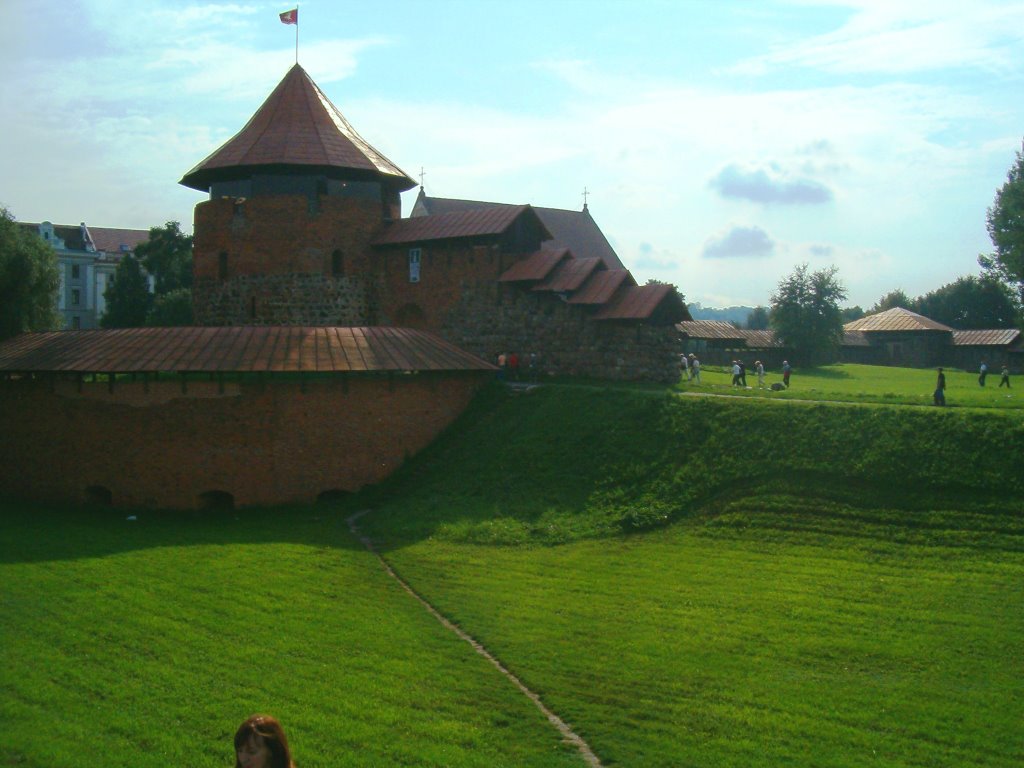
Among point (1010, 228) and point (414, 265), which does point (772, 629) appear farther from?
point (1010, 228)

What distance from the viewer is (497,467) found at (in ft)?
68.1

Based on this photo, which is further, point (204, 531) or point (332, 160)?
point (332, 160)

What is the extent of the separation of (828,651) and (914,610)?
5.91ft

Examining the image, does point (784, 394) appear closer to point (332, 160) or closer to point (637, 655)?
point (637, 655)

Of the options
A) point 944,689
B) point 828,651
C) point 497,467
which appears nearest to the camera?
point 944,689

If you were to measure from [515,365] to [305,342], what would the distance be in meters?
5.68

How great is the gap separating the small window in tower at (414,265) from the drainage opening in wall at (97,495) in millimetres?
10103

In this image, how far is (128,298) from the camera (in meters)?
43.8

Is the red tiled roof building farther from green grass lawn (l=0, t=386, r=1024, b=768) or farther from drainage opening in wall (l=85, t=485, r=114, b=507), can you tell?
drainage opening in wall (l=85, t=485, r=114, b=507)

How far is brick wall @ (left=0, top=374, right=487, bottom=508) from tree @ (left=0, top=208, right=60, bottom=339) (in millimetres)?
5637

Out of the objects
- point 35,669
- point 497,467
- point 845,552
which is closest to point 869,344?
point 497,467

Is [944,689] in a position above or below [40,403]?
below

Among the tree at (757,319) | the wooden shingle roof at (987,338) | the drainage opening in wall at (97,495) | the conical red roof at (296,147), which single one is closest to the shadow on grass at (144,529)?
the drainage opening in wall at (97,495)

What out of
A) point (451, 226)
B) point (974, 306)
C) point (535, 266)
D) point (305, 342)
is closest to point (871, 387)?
point (535, 266)
